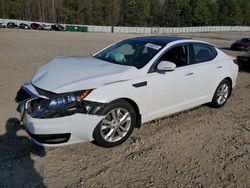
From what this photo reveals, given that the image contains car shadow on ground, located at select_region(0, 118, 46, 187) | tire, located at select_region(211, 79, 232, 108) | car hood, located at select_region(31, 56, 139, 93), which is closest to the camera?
car shadow on ground, located at select_region(0, 118, 46, 187)

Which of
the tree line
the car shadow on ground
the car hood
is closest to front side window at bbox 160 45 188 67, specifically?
the car hood

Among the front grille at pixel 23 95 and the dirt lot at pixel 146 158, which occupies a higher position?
the front grille at pixel 23 95

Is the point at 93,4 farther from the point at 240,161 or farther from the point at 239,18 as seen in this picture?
the point at 240,161

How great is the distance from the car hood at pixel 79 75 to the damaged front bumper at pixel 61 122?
0.70ft

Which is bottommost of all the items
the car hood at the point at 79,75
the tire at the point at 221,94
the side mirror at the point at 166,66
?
the tire at the point at 221,94

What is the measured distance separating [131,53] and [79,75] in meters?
1.27

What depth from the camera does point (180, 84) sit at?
15.4 feet

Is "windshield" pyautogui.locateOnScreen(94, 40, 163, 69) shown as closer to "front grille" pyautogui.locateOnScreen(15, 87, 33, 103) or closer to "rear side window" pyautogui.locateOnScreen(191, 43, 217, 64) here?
"rear side window" pyautogui.locateOnScreen(191, 43, 217, 64)

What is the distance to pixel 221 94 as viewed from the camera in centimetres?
581

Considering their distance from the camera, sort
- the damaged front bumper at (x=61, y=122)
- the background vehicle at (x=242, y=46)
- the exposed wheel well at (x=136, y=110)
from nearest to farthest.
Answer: the damaged front bumper at (x=61, y=122)
the exposed wheel well at (x=136, y=110)
the background vehicle at (x=242, y=46)

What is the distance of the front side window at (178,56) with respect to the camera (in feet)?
15.2

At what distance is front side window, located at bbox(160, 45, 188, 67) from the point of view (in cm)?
464

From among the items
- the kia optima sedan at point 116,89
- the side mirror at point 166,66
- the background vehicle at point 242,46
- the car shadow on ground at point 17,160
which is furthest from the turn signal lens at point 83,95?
the background vehicle at point 242,46

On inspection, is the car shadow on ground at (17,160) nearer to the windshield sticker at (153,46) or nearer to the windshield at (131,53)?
the windshield at (131,53)
